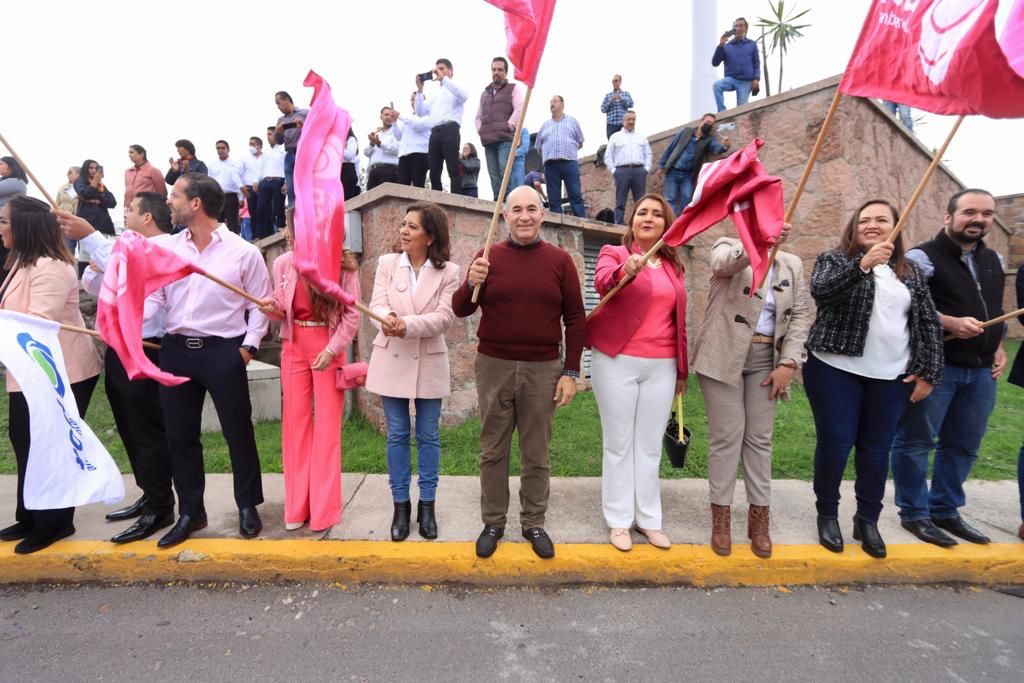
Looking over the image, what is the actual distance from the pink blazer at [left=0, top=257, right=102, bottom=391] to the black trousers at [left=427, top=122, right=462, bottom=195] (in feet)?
15.0

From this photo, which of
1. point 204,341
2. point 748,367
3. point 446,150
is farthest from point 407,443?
point 446,150

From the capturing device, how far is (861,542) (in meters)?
3.18

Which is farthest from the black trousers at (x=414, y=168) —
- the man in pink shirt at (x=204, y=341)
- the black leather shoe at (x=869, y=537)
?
the black leather shoe at (x=869, y=537)

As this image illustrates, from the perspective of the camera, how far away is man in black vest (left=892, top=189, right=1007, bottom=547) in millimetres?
3209

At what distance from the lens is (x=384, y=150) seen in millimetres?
8195

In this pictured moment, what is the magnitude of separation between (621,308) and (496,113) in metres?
5.31

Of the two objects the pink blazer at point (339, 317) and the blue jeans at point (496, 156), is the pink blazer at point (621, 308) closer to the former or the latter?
the pink blazer at point (339, 317)

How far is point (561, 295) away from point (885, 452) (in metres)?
2.13

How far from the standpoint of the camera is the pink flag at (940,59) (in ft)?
7.59

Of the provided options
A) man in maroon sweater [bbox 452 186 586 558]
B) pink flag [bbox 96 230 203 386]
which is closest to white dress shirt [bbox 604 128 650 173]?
man in maroon sweater [bbox 452 186 586 558]

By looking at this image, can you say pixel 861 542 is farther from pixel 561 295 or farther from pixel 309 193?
pixel 309 193

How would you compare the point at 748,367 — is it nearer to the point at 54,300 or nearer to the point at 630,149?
the point at 54,300

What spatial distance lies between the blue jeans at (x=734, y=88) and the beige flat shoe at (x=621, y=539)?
28.1 ft

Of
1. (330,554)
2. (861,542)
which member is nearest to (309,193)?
(330,554)
